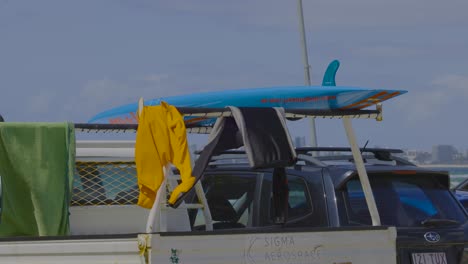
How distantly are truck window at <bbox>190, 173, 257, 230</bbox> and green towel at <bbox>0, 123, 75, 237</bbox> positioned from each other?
220 centimetres

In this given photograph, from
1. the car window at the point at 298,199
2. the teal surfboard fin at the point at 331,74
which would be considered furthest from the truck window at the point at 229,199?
the teal surfboard fin at the point at 331,74

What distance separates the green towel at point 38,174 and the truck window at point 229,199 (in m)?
2.20

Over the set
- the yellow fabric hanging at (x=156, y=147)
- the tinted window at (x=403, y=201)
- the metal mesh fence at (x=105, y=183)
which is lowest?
the tinted window at (x=403, y=201)

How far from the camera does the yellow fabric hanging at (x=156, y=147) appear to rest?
6895 mm

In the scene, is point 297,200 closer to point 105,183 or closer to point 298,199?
point 298,199

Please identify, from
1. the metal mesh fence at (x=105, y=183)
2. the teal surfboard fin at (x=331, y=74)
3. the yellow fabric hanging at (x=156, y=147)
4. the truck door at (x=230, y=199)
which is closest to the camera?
the yellow fabric hanging at (x=156, y=147)

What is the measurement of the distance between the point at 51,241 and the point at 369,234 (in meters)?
2.36

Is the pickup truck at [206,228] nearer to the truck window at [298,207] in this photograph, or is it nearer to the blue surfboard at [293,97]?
the truck window at [298,207]

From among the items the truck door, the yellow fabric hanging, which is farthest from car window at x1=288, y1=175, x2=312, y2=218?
the yellow fabric hanging

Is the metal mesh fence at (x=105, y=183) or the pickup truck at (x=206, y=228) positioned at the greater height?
the metal mesh fence at (x=105, y=183)

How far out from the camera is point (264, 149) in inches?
286

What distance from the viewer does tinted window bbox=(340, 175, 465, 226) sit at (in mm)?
9305

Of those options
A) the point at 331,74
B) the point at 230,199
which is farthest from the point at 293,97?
the point at 230,199

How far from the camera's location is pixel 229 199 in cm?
1026
